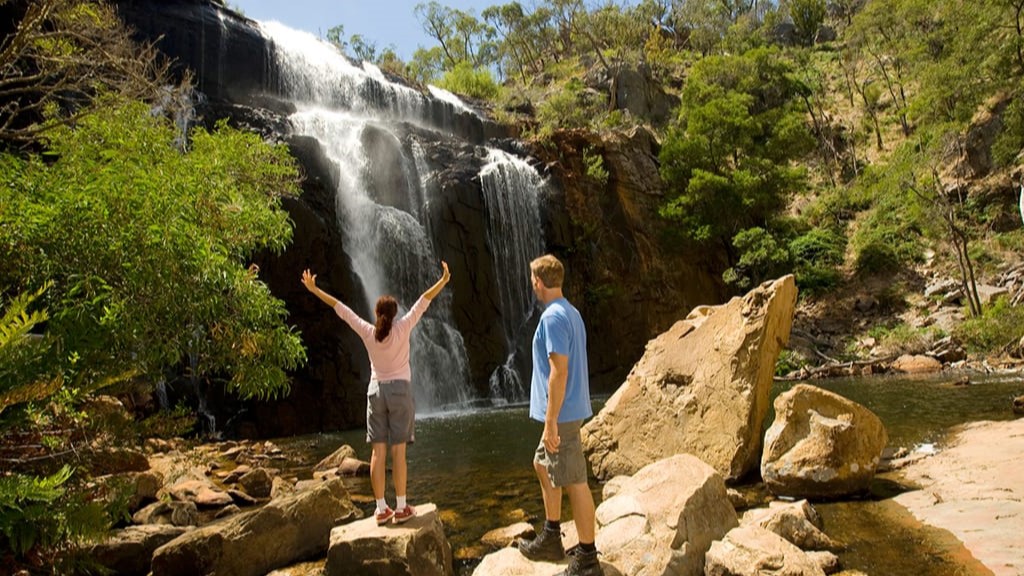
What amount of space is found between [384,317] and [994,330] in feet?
74.5

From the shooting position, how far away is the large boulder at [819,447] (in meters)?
6.28

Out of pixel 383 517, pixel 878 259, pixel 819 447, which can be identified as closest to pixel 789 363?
pixel 878 259

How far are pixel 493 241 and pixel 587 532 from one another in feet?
65.2

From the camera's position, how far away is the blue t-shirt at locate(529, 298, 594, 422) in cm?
369

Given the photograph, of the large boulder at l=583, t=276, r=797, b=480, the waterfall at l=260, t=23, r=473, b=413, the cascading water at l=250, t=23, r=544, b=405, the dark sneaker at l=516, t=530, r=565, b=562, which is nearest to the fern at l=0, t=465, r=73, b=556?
the dark sneaker at l=516, t=530, r=565, b=562

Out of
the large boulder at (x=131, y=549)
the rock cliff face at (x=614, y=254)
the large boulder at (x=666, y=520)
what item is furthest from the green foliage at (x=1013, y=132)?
the large boulder at (x=131, y=549)

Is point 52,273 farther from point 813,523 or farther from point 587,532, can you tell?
point 813,523

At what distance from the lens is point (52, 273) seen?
14.2 feet

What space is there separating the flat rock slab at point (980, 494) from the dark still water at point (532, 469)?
0.59ft

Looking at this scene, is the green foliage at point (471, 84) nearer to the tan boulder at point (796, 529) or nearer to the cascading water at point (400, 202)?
the cascading water at point (400, 202)

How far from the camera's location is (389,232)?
2045 centimetres

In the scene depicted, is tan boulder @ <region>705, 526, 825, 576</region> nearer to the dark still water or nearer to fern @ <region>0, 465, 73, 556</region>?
the dark still water

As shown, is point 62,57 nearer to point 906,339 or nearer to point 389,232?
point 389,232

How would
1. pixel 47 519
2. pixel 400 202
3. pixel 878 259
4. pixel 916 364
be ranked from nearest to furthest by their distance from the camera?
1. pixel 47 519
2. pixel 916 364
3. pixel 400 202
4. pixel 878 259
